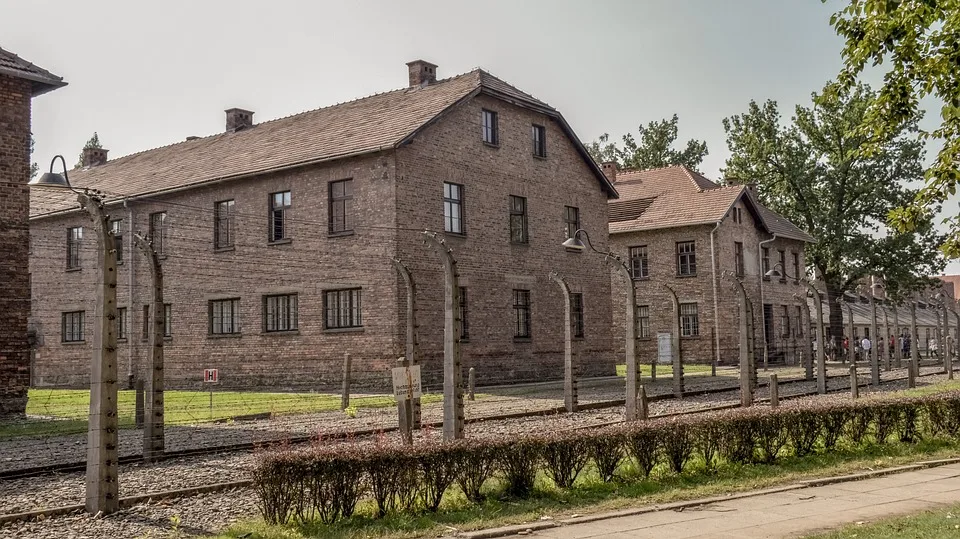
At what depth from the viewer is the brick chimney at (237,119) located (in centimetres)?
3975

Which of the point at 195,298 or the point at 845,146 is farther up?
the point at 845,146

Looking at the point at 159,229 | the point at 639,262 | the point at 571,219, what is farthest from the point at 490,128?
the point at 639,262

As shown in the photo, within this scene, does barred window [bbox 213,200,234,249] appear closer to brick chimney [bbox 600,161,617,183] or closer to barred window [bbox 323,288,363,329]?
barred window [bbox 323,288,363,329]

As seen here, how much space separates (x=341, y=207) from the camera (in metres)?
30.1

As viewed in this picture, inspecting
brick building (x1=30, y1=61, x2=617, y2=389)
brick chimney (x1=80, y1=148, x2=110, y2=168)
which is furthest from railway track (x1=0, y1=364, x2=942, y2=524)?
brick chimney (x1=80, y1=148, x2=110, y2=168)

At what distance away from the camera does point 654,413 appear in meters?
20.5

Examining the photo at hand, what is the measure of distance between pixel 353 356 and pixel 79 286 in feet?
50.9

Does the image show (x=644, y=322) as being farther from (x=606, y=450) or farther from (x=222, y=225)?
(x=606, y=450)

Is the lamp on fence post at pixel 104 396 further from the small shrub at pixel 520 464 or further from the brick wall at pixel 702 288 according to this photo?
the brick wall at pixel 702 288

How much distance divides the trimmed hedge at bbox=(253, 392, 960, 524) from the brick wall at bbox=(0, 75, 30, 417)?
1355 centimetres

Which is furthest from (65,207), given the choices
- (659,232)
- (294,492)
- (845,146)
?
(845,146)

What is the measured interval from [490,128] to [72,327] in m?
20.0

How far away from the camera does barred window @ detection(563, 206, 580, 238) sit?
118ft

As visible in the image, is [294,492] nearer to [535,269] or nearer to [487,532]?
[487,532]
